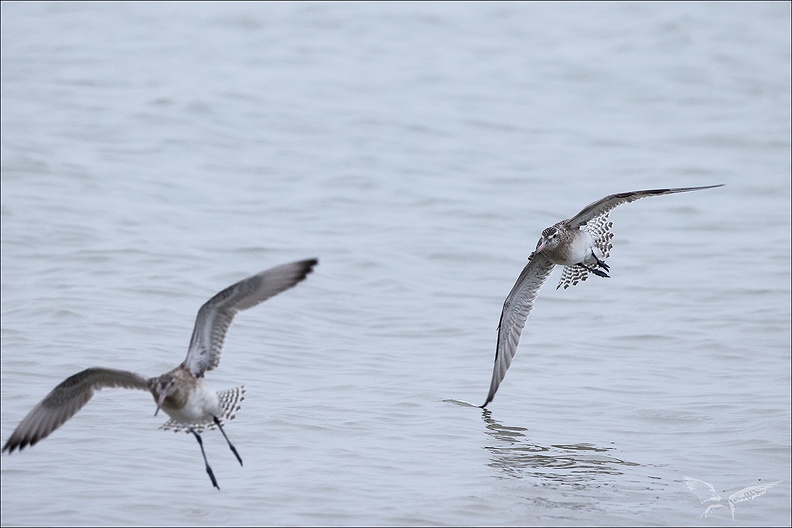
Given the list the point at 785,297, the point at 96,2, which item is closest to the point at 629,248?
the point at 785,297

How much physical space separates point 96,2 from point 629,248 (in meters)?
12.5

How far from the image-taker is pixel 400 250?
11.4 m

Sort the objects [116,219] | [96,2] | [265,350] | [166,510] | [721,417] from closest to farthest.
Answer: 1. [166,510]
2. [721,417]
3. [265,350]
4. [116,219]
5. [96,2]

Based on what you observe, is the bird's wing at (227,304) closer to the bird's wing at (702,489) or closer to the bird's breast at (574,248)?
the bird's wing at (702,489)

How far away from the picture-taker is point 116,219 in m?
11.7

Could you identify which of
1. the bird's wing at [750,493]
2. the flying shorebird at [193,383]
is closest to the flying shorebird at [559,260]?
the bird's wing at [750,493]

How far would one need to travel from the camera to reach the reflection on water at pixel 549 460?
6312 millimetres

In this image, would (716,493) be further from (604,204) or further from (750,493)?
(604,204)

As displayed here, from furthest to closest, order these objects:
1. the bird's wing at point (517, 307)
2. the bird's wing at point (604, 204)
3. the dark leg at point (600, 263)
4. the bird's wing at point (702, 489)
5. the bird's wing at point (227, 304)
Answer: the bird's wing at point (517, 307)
the dark leg at point (600, 263)
the bird's wing at point (604, 204)
the bird's wing at point (702, 489)
the bird's wing at point (227, 304)

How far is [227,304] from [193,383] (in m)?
0.40

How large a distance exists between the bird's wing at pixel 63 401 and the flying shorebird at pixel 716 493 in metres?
2.71

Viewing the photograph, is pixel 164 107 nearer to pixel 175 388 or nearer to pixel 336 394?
pixel 336 394

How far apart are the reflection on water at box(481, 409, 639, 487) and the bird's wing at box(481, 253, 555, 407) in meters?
0.95

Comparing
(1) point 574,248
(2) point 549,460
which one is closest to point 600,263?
(1) point 574,248
